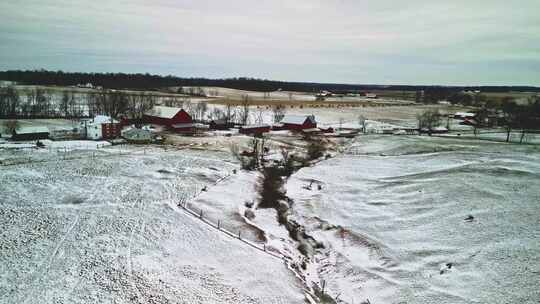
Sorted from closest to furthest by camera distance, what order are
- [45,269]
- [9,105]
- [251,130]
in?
[45,269] → [251,130] → [9,105]

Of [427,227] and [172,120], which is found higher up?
[172,120]

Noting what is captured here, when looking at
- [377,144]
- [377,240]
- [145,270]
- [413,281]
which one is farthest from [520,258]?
[377,144]

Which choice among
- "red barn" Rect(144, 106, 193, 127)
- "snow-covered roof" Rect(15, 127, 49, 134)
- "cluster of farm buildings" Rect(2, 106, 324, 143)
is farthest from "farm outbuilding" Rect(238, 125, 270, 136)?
"snow-covered roof" Rect(15, 127, 49, 134)

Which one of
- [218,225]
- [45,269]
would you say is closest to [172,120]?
[218,225]

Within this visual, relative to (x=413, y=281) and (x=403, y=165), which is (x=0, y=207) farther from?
(x=403, y=165)

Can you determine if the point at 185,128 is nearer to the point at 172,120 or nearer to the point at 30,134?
the point at 172,120

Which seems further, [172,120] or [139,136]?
[172,120]
